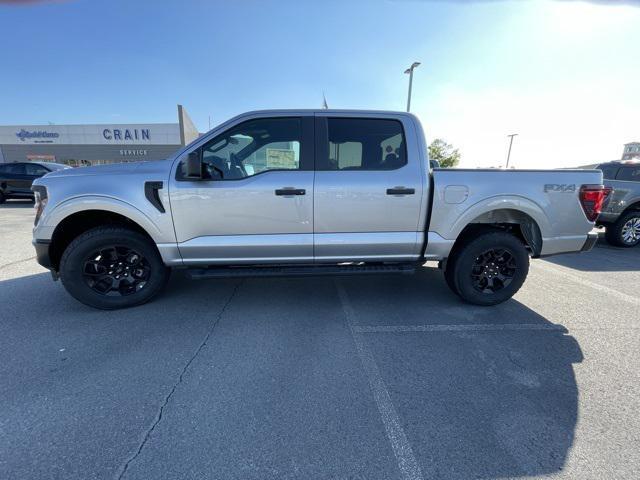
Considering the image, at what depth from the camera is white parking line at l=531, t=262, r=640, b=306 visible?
390cm

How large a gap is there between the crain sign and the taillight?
0.35ft

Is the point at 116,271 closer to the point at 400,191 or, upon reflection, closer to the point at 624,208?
the point at 400,191

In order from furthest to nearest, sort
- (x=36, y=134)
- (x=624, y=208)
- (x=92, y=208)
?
(x=36, y=134), (x=624, y=208), (x=92, y=208)

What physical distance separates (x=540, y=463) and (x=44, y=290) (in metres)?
5.31

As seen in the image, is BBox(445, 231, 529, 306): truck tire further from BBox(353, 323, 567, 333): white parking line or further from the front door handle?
the front door handle

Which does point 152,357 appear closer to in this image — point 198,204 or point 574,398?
point 198,204

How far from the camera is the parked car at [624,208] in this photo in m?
6.66

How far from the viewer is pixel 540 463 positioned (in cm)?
165

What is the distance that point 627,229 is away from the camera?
683 cm

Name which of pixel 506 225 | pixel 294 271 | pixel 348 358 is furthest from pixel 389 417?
pixel 506 225

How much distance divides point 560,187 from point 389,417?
3.15m

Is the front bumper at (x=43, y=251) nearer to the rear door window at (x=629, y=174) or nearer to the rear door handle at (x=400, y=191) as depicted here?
the rear door handle at (x=400, y=191)

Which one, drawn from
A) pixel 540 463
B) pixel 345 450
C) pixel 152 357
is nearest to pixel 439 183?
pixel 540 463

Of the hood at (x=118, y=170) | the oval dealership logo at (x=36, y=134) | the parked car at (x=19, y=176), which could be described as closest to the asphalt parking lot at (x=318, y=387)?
the hood at (x=118, y=170)
